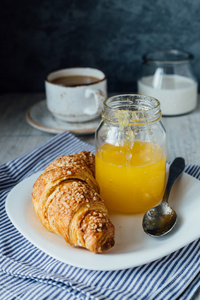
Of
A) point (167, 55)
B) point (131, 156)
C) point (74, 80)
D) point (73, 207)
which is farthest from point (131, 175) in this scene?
point (167, 55)

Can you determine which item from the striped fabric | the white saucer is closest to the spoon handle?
the striped fabric

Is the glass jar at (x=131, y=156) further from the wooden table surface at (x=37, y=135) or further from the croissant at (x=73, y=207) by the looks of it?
the wooden table surface at (x=37, y=135)

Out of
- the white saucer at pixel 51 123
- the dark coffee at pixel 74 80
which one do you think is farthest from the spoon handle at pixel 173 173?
the dark coffee at pixel 74 80

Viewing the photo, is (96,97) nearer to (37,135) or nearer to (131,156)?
(37,135)

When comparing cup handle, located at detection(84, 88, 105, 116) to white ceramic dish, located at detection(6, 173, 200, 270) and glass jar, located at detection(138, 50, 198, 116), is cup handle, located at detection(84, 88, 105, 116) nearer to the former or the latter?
glass jar, located at detection(138, 50, 198, 116)

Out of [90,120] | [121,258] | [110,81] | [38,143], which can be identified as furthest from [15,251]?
[110,81]
